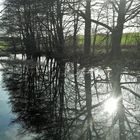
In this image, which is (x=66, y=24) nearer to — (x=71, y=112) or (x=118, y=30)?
(x=118, y=30)

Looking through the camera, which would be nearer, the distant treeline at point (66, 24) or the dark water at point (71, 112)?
the dark water at point (71, 112)

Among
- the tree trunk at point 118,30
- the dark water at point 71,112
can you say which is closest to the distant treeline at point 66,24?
the tree trunk at point 118,30

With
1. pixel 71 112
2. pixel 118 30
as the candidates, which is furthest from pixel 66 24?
pixel 71 112

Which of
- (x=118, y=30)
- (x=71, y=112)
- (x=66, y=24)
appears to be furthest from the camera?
(x=66, y=24)

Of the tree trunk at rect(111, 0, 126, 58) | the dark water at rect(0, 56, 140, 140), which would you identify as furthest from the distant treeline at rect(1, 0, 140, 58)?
the dark water at rect(0, 56, 140, 140)

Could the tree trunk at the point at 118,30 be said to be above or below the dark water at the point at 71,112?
above

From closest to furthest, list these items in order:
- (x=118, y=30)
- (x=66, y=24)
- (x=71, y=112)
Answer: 1. (x=71, y=112)
2. (x=118, y=30)
3. (x=66, y=24)

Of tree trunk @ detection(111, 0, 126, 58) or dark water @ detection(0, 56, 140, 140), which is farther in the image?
tree trunk @ detection(111, 0, 126, 58)

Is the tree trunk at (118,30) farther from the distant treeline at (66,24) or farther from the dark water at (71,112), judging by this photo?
the dark water at (71,112)

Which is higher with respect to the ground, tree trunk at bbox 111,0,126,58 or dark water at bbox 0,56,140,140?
tree trunk at bbox 111,0,126,58

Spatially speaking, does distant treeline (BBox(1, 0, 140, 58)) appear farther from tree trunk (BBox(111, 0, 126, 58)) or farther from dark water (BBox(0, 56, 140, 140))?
dark water (BBox(0, 56, 140, 140))

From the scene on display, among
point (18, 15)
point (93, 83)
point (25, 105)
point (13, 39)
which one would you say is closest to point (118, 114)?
point (25, 105)

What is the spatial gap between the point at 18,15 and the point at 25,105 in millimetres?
49257

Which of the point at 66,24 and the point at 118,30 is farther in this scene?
the point at 66,24
